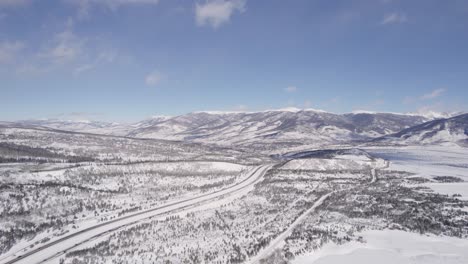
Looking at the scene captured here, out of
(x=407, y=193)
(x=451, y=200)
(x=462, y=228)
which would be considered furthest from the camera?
(x=407, y=193)

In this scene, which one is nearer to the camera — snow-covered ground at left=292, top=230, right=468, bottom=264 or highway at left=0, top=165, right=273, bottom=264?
snow-covered ground at left=292, top=230, right=468, bottom=264

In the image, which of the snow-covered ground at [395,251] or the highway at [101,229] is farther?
the highway at [101,229]

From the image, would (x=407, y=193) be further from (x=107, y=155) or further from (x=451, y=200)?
(x=107, y=155)

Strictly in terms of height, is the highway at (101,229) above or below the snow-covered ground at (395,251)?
below

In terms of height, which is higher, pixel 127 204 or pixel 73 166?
pixel 73 166

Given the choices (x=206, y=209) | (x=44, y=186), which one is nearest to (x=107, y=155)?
(x=44, y=186)

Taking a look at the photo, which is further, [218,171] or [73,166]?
[218,171]

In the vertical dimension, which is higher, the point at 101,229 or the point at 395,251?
the point at 395,251

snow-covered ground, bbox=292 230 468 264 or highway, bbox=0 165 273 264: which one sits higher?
snow-covered ground, bbox=292 230 468 264

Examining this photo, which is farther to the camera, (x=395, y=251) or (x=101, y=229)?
(x=101, y=229)

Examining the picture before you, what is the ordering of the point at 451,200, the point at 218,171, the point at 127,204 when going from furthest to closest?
the point at 218,171
the point at 127,204
the point at 451,200
